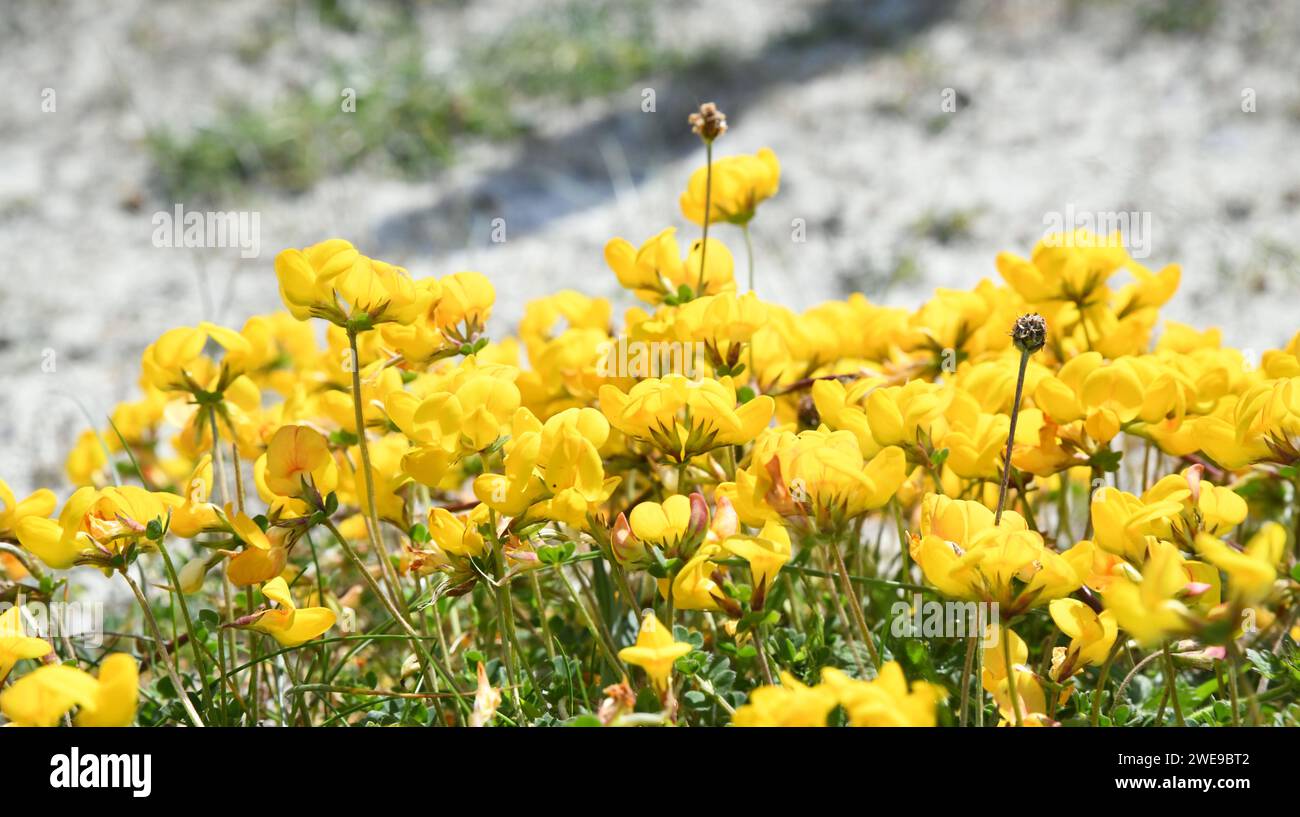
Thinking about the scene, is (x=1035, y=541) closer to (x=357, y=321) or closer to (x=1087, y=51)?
(x=357, y=321)

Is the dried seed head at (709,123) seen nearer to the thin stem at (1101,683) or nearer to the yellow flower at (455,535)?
the yellow flower at (455,535)

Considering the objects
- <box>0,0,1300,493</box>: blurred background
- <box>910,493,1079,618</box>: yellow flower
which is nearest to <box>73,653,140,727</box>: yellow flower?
<box>910,493,1079,618</box>: yellow flower

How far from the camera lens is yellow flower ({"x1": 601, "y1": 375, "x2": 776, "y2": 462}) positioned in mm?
1477

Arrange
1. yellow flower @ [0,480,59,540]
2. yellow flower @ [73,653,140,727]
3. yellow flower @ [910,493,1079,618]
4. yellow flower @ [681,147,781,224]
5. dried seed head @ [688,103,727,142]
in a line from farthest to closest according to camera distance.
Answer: yellow flower @ [681,147,781,224] < dried seed head @ [688,103,727,142] < yellow flower @ [0,480,59,540] < yellow flower @ [910,493,1079,618] < yellow flower @ [73,653,140,727]

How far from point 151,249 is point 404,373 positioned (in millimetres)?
3699

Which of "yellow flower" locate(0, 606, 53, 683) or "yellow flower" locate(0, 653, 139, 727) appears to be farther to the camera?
"yellow flower" locate(0, 606, 53, 683)

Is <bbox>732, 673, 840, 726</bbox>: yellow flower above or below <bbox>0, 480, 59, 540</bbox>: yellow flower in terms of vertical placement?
below

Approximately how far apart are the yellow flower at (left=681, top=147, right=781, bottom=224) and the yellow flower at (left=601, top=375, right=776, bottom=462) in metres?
0.62

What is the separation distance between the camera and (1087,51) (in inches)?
224

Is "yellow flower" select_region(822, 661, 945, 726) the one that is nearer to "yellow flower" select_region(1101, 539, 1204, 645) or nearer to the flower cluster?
the flower cluster

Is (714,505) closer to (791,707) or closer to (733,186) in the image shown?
(791,707)

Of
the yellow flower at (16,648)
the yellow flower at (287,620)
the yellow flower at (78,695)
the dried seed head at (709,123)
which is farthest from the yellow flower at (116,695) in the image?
the dried seed head at (709,123)

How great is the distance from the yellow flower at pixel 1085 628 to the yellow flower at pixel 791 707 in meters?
0.40
